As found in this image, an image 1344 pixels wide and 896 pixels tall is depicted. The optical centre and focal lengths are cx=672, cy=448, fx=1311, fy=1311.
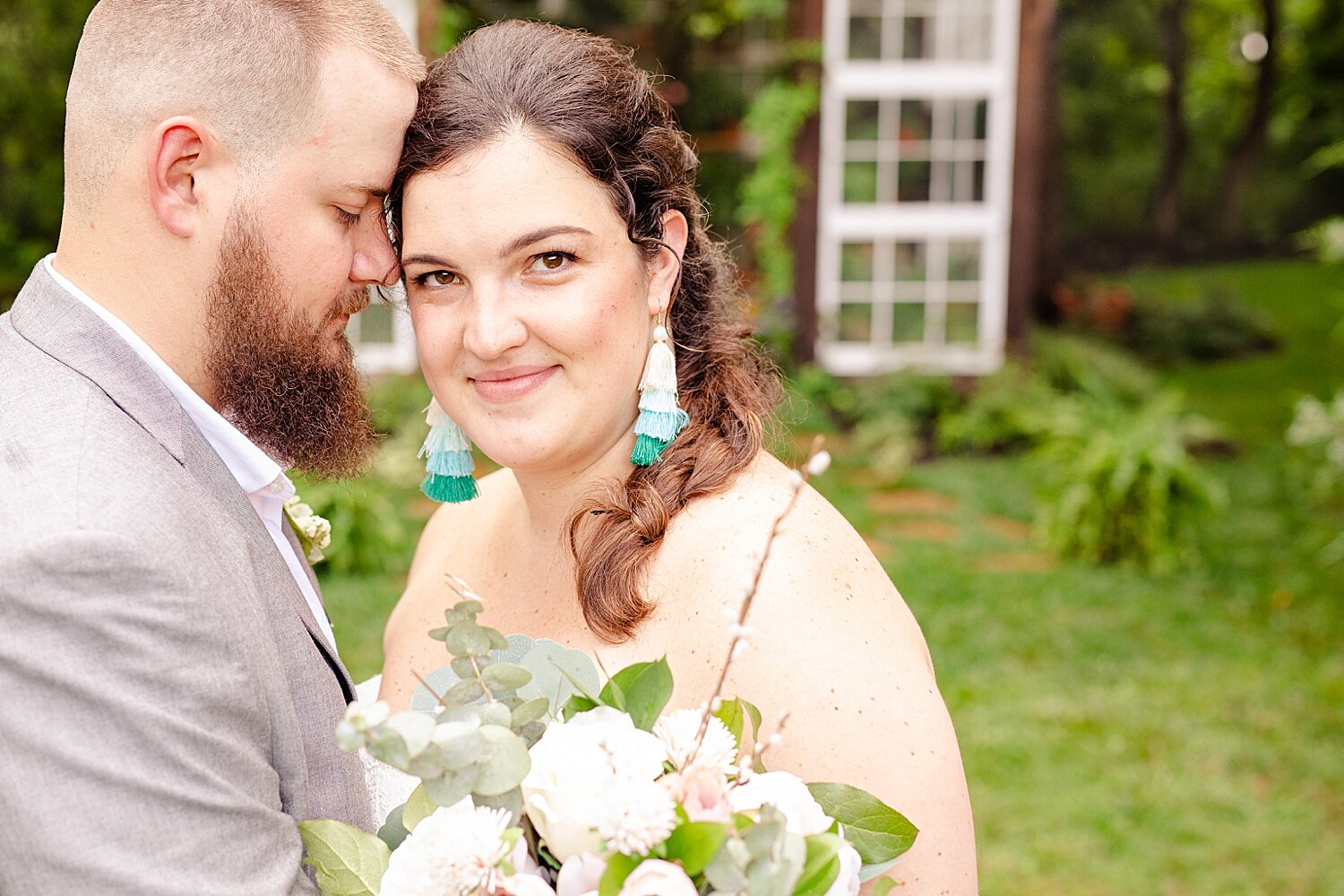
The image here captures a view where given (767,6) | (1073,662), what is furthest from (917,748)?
(767,6)

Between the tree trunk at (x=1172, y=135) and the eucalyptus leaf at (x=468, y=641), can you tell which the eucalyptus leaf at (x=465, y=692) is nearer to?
the eucalyptus leaf at (x=468, y=641)

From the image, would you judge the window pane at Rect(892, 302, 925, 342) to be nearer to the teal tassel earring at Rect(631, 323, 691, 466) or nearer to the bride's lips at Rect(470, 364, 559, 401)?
the teal tassel earring at Rect(631, 323, 691, 466)

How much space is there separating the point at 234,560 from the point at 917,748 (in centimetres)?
104

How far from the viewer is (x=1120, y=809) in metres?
4.86

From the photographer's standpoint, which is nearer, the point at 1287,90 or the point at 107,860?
the point at 107,860

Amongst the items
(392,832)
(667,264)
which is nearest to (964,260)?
(667,264)

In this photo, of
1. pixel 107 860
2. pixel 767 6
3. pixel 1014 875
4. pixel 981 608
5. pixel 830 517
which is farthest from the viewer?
pixel 767 6

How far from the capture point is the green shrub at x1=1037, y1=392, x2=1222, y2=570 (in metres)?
7.22

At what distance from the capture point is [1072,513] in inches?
289

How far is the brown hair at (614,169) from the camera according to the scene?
2178 mm

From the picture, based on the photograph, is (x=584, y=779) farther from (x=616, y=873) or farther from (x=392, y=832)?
(x=392, y=832)

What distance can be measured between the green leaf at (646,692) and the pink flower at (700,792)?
18cm

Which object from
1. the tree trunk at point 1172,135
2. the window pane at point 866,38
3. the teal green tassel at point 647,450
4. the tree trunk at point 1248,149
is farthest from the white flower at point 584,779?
the tree trunk at point 1172,135

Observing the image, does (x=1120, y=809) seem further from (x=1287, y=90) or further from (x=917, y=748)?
(x=1287, y=90)
